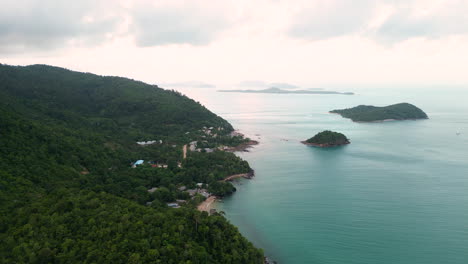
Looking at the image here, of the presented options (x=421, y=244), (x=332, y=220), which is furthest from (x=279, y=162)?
(x=421, y=244)

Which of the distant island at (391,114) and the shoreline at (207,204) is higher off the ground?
the distant island at (391,114)

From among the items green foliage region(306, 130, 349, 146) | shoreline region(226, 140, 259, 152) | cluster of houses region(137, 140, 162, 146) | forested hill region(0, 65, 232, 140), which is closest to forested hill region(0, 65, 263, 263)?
cluster of houses region(137, 140, 162, 146)

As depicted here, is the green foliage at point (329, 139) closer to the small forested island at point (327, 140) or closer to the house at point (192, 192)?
the small forested island at point (327, 140)

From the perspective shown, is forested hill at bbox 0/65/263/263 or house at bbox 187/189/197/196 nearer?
forested hill at bbox 0/65/263/263

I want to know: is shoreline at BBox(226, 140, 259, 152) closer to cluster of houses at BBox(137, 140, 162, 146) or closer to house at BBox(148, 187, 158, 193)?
cluster of houses at BBox(137, 140, 162, 146)

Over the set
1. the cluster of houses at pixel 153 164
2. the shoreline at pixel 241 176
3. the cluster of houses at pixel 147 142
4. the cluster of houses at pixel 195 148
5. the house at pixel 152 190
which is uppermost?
the cluster of houses at pixel 147 142

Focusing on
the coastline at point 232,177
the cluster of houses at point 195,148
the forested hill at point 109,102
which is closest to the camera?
the coastline at point 232,177

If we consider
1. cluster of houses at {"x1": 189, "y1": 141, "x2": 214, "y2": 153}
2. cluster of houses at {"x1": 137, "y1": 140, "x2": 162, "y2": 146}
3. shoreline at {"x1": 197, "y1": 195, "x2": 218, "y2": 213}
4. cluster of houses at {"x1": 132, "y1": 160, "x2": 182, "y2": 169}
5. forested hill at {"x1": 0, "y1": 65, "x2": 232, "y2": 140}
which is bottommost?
shoreline at {"x1": 197, "y1": 195, "x2": 218, "y2": 213}

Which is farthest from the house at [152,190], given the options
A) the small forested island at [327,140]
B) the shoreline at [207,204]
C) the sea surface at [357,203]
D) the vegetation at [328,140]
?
the vegetation at [328,140]
